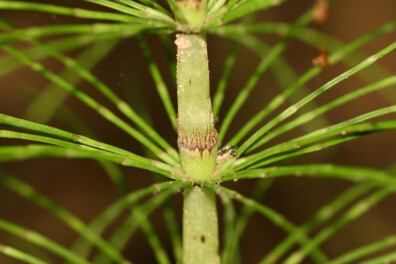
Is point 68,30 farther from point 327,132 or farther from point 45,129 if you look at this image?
point 327,132

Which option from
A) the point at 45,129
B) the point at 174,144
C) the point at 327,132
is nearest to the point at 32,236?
the point at 45,129

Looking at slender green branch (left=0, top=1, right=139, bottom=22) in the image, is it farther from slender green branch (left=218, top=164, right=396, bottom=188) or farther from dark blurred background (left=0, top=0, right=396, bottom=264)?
dark blurred background (left=0, top=0, right=396, bottom=264)

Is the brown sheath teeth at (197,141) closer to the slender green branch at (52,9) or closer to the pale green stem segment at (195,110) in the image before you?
the pale green stem segment at (195,110)

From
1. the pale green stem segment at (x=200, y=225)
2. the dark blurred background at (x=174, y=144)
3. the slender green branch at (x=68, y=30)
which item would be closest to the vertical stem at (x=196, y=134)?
the pale green stem segment at (x=200, y=225)

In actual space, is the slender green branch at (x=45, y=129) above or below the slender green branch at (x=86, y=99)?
below

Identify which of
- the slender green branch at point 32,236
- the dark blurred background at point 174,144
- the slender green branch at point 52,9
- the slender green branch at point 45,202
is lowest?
the slender green branch at point 32,236

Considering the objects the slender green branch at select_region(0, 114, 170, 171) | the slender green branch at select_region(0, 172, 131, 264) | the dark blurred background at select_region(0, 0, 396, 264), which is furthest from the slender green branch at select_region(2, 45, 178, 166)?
the dark blurred background at select_region(0, 0, 396, 264)

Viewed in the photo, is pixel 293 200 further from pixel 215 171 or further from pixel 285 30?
pixel 285 30
